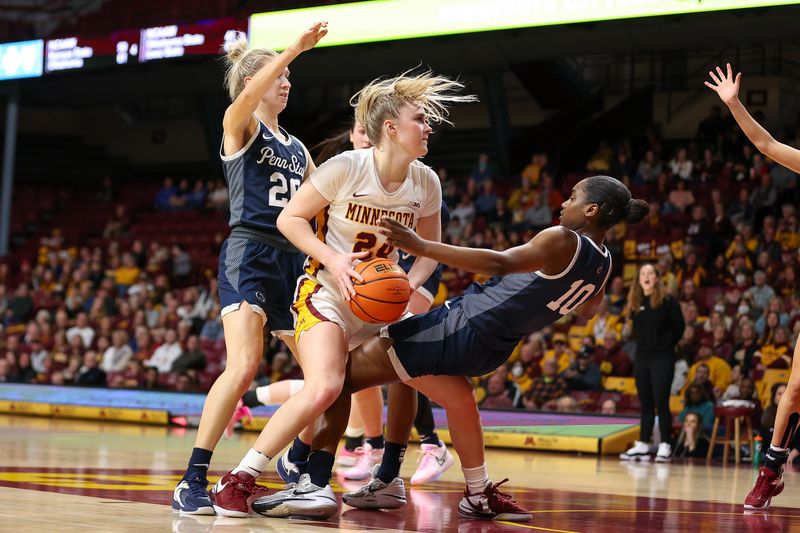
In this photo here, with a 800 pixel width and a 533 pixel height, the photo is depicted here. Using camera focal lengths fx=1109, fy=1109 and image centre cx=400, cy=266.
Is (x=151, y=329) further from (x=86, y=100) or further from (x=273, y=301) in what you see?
(x=273, y=301)

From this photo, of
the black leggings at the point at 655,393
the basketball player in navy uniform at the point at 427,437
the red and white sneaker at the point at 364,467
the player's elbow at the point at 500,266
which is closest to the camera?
the player's elbow at the point at 500,266

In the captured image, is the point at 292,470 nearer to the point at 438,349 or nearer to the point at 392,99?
the point at 438,349

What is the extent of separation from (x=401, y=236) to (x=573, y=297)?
965 millimetres

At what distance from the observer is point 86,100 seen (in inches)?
850

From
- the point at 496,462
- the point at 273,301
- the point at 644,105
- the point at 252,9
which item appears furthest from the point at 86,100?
the point at 273,301

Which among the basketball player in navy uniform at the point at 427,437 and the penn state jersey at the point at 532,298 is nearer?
the penn state jersey at the point at 532,298

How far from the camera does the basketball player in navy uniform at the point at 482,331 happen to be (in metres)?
4.62

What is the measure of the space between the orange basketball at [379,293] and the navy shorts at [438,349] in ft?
0.81

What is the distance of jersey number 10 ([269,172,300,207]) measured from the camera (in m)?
5.27

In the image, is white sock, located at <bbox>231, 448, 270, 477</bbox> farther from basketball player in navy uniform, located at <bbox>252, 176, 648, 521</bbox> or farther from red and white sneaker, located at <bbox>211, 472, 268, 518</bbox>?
basketball player in navy uniform, located at <bbox>252, 176, 648, 521</bbox>

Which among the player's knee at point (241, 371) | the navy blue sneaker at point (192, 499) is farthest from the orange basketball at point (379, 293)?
the navy blue sneaker at point (192, 499)

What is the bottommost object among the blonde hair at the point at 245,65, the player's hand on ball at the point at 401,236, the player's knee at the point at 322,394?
the player's knee at the point at 322,394

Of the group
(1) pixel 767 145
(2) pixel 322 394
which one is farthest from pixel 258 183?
(1) pixel 767 145

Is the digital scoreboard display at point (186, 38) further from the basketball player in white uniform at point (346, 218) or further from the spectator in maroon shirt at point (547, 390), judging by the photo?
the basketball player in white uniform at point (346, 218)
